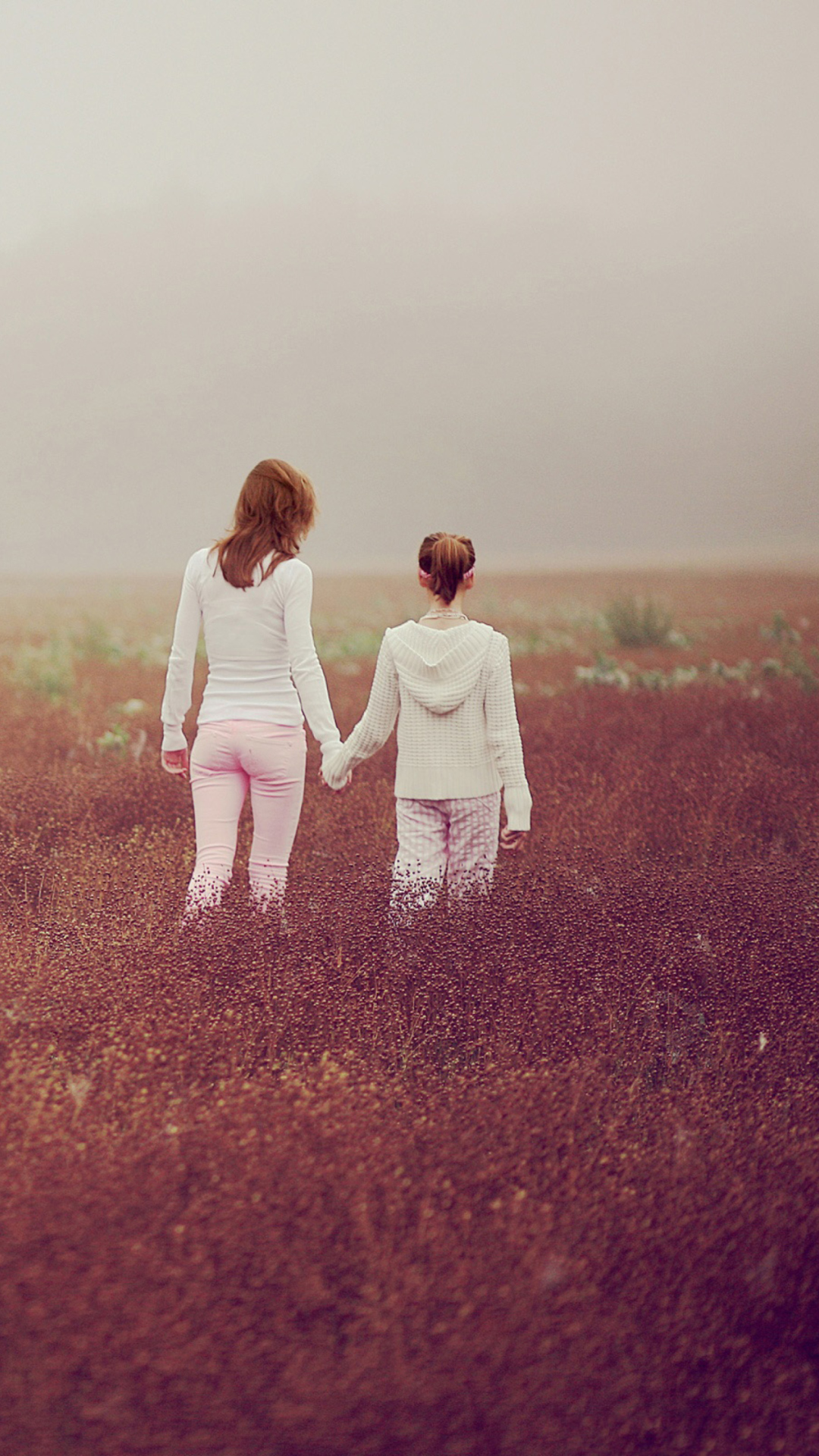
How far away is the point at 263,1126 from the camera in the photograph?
2213mm

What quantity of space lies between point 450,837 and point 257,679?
2.62 ft

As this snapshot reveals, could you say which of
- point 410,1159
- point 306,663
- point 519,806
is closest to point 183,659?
point 306,663

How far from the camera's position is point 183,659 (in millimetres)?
3783

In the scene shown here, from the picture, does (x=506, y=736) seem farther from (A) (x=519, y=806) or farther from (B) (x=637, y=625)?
(B) (x=637, y=625)

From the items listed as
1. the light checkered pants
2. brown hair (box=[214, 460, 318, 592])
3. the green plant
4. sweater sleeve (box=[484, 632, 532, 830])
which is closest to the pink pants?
the light checkered pants

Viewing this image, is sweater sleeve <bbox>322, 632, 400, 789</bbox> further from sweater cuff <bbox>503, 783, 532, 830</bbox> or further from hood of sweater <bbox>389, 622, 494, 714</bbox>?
sweater cuff <bbox>503, 783, 532, 830</bbox>

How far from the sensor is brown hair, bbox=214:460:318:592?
3543mm

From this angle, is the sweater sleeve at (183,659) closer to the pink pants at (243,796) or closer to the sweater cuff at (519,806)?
the pink pants at (243,796)

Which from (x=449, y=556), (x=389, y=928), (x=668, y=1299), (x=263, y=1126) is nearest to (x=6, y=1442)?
(x=263, y=1126)

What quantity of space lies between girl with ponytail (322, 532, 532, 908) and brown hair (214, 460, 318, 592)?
0.41 m

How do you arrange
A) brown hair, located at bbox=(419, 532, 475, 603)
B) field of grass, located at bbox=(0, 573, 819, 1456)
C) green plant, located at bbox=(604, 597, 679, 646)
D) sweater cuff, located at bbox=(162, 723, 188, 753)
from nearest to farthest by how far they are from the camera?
field of grass, located at bbox=(0, 573, 819, 1456) < brown hair, located at bbox=(419, 532, 475, 603) < sweater cuff, located at bbox=(162, 723, 188, 753) < green plant, located at bbox=(604, 597, 679, 646)

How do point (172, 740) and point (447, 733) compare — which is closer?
point (447, 733)

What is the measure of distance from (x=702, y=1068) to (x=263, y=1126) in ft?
3.54

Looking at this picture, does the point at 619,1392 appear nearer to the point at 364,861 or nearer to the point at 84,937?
the point at 84,937
